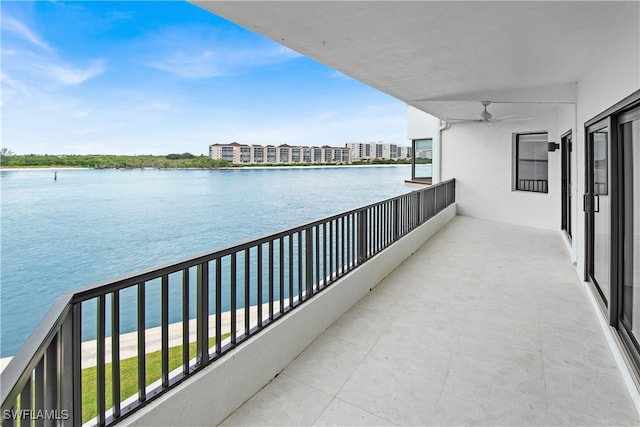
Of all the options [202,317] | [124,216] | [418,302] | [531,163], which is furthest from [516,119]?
[124,216]

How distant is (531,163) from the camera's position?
24.8ft

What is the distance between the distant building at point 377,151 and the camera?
2075cm

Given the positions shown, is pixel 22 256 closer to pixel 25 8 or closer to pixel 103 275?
pixel 103 275

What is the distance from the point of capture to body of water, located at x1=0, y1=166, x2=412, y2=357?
9.36 meters

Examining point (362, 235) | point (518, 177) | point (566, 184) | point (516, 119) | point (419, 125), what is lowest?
point (362, 235)

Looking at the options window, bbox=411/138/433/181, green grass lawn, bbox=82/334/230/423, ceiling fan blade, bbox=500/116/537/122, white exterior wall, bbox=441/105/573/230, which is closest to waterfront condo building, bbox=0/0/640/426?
green grass lawn, bbox=82/334/230/423

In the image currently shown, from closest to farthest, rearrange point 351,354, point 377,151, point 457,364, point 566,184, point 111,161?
point 457,364
point 351,354
point 566,184
point 111,161
point 377,151

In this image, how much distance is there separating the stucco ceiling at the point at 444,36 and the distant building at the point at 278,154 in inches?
698

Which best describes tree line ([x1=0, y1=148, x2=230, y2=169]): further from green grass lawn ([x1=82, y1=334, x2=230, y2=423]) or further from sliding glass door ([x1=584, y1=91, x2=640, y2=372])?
sliding glass door ([x1=584, y1=91, x2=640, y2=372])

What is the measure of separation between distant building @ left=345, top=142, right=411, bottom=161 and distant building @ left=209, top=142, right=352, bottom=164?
33.5 inches

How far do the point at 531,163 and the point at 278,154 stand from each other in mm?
15795

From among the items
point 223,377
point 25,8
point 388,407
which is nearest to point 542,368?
point 388,407

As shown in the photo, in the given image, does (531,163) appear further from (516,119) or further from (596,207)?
(596,207)

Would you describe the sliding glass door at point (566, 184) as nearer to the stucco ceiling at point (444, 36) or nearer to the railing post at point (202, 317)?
the stucco ceiling at point (444, 36)
